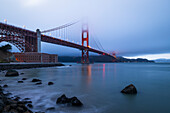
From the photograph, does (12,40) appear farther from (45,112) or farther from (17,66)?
(45,112)

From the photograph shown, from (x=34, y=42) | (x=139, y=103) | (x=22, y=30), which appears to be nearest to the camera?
(x=139, y=103)

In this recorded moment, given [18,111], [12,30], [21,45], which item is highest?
[12,30]

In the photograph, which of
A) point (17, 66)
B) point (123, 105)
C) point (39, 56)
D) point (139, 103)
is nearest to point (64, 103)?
point (123, 105)

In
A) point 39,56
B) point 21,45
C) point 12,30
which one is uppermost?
point 12,30

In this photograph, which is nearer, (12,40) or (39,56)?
(12,40)

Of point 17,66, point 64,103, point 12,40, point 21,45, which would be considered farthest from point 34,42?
point 64,103

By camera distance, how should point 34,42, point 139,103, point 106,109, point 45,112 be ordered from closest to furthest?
point 45,112, point 106,109, point 139,103, point 34,42

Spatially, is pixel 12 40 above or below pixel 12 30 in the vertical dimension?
below

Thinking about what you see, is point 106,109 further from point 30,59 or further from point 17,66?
point 30,59

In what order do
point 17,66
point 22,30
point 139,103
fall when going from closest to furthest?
1. point 139,103
2. point 17,66
3. point 22,30
